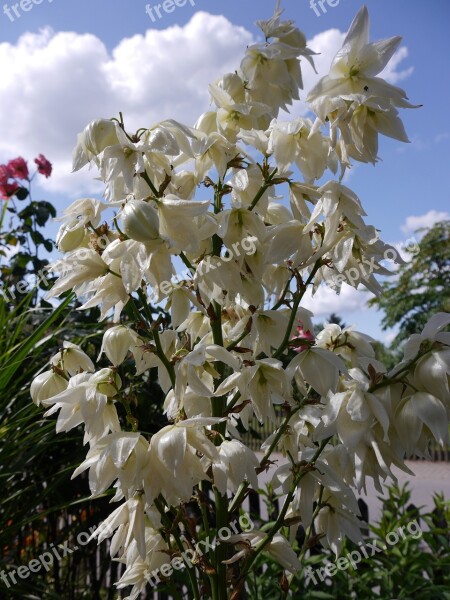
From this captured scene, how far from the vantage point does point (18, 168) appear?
3.44 metres

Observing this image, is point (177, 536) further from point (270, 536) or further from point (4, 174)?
point (4, 174)

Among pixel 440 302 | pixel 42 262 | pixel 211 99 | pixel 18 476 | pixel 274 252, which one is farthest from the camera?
pixel 440 302

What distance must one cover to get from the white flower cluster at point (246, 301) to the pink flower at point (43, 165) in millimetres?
2832

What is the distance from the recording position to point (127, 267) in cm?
79

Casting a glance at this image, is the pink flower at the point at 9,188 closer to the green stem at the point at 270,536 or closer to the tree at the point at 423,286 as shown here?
the green stem at the point at 270,536

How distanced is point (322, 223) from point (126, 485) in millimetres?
474

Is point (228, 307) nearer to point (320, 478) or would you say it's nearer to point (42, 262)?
point (320, 478)

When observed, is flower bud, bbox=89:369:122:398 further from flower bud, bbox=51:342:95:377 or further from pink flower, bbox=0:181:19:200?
pink flower, bbox=0:181:19:200

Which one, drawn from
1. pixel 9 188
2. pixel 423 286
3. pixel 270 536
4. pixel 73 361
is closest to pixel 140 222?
pixel 73 361

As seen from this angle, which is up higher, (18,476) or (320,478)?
(18,476)

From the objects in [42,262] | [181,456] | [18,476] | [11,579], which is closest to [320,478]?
[181,456]

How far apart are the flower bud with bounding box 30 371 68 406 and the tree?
11594mm

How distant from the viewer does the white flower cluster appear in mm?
743

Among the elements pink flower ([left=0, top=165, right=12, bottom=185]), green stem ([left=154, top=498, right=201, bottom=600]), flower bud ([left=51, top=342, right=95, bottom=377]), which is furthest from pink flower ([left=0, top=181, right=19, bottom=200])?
green stem ([left=154, top=498, right=201, bottom=600])
